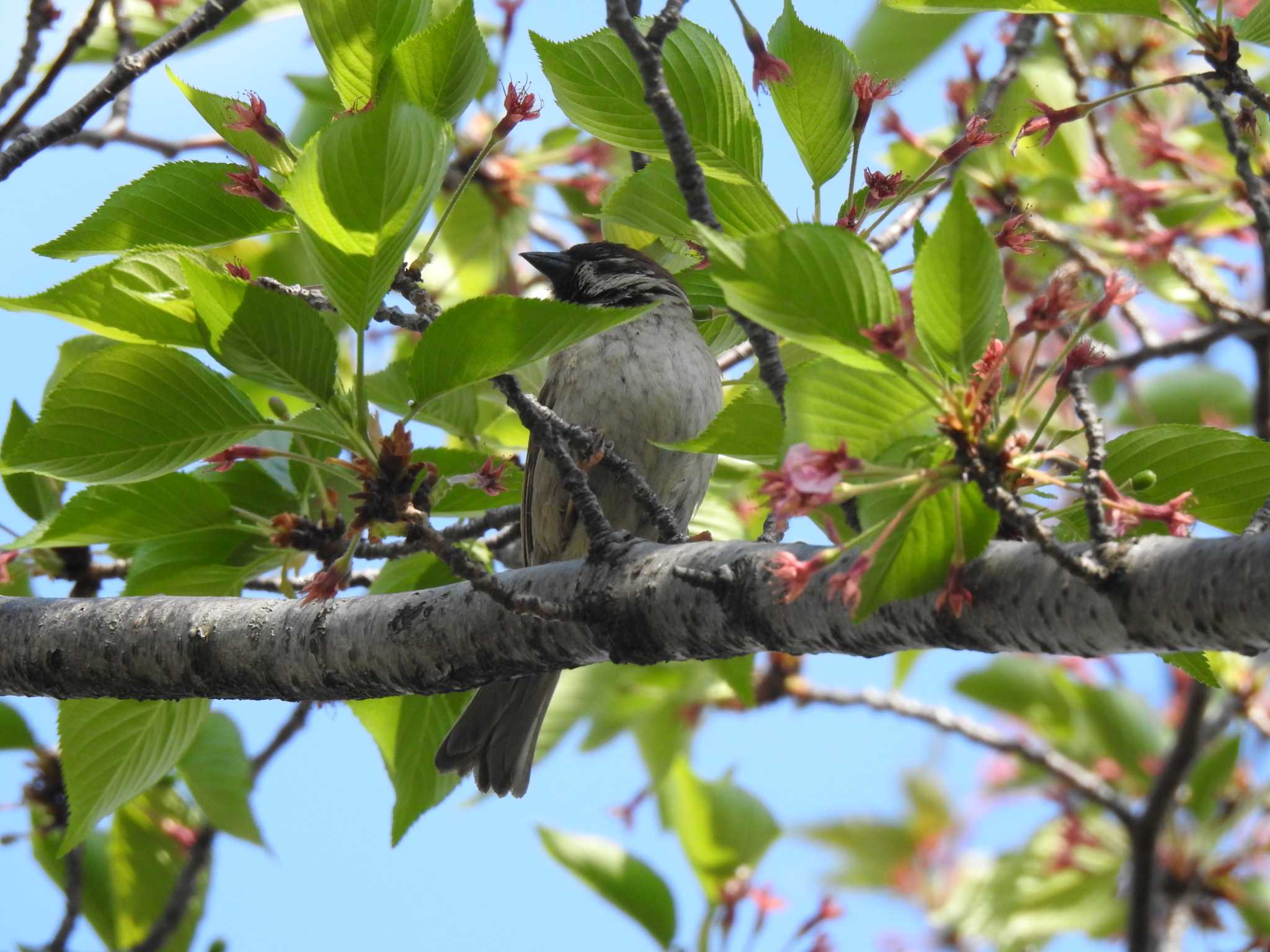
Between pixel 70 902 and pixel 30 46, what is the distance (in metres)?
2.97

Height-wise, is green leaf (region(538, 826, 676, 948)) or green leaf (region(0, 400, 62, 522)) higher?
green leaf (region(0, 400, 62, 522))

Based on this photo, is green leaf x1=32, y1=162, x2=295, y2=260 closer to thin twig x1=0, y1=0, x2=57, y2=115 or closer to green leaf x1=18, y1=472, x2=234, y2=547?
green leaf x1=18, y1=472, x2=234, y2=547

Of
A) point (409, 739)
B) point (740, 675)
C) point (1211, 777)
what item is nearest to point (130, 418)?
point (409, 739)

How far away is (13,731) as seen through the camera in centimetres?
491

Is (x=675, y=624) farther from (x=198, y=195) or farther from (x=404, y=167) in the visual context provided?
(x=198, y=195)

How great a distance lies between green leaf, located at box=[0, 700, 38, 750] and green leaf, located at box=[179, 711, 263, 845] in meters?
0.89

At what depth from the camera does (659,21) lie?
Result: 2670 mm

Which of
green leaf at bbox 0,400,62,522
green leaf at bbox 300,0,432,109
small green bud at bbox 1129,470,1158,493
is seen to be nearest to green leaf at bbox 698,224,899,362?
small green bud at bbox 1129,470,1158,493

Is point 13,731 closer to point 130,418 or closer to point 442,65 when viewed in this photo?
point 130,418

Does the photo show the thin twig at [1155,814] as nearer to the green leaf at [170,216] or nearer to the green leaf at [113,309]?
the green leaf at [170,216]

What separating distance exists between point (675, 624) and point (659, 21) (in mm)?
1248

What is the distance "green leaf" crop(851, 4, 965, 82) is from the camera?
5309mm

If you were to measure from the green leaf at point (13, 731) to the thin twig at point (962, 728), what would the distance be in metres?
3.52

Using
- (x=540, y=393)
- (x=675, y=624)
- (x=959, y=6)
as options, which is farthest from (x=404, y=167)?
(x=540, y=393)
